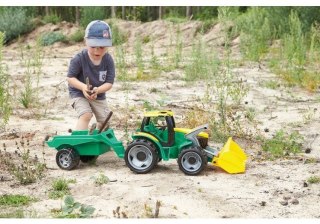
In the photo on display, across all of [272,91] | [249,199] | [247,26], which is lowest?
[249,199]

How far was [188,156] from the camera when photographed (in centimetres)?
512

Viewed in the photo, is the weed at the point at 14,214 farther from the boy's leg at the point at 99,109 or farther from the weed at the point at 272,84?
the weed at the point at 272,84

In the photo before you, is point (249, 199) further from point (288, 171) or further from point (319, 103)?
point (319, 103)

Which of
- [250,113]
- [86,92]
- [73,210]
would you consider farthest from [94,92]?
[250,113]

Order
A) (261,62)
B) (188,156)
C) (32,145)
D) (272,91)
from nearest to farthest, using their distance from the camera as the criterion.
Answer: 1. (188,156)
2. (32,145)
3. (272,91)
4. (261,62)

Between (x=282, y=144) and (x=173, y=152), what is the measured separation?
1340 mm

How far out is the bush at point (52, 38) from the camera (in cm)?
1697

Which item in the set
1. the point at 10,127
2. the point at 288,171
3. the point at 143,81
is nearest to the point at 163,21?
Answer: the point at 143,81

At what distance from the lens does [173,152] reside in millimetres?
5227

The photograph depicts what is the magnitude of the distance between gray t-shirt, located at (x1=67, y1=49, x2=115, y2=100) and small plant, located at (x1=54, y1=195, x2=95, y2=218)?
1.75m

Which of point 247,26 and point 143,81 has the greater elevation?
point 247,26

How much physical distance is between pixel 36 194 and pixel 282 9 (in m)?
10.3

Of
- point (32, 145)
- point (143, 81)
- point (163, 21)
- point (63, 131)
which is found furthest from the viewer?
point (163, 21)

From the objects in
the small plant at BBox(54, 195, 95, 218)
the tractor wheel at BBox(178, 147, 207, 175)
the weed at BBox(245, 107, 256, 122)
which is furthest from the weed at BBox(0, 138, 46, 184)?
the weed at BBox(245, 107, 256, 122)
